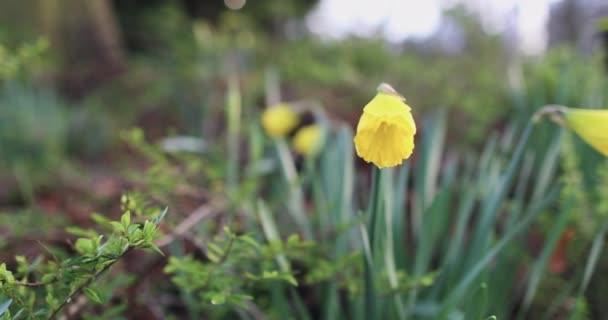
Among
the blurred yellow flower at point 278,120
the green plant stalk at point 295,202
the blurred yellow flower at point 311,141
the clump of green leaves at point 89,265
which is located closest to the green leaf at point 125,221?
the clump of green leaves at point 89,265

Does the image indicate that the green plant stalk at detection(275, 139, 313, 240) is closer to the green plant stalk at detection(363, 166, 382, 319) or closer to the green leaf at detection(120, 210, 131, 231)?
the green plant stalk at detection(363, 166, 382, 319)

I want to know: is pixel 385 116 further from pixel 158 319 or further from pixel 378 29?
pixel 378 29

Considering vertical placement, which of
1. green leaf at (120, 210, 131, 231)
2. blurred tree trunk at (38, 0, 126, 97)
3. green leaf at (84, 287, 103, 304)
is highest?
blurred tree trunk at (38, 0, 126, 97)

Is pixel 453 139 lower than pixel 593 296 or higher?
higher

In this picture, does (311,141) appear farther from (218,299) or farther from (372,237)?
(218,299)

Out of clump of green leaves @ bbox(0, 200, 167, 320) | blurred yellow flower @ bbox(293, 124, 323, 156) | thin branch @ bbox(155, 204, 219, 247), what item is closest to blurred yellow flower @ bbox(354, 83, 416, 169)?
clump of green leaves @ bbox(0, 200, 167, 320)

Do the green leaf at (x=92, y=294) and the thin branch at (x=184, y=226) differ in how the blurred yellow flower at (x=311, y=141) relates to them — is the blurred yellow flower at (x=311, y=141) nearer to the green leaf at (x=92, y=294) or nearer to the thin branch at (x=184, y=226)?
the thin branch at (x=184, y=226)

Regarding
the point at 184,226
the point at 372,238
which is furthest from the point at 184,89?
the point at 372,238

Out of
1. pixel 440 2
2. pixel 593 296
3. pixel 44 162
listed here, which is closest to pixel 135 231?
pixel 593 296
